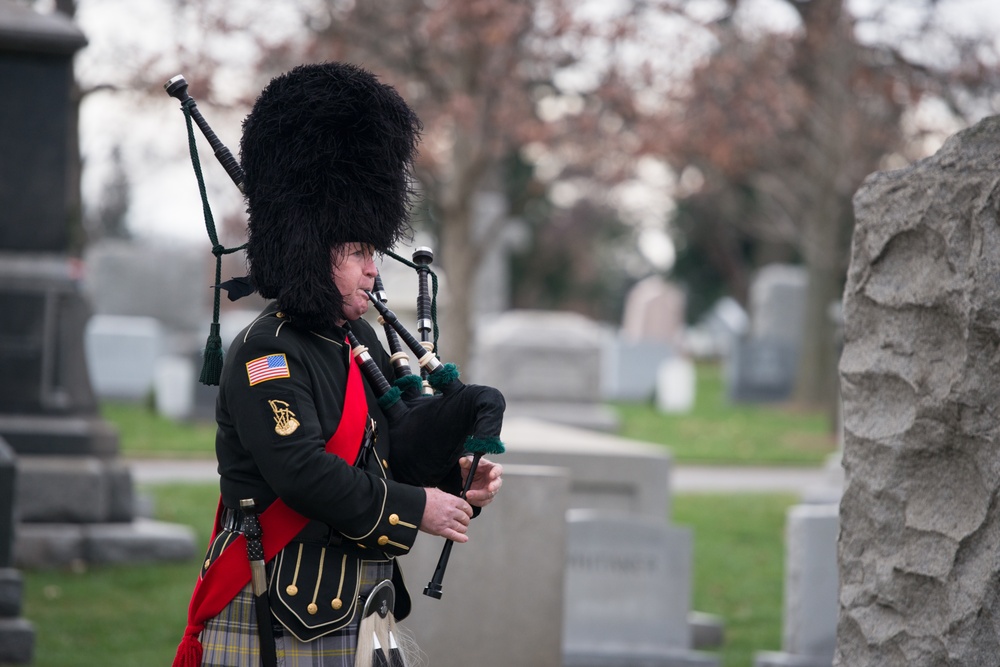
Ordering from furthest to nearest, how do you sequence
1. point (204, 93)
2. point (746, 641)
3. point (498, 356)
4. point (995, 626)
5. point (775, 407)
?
1. point (775, 407)
2. point (498, 356)
3. point (204, 93)
4. point (746, 641)
5. point (995, 626)

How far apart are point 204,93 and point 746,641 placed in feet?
29.1

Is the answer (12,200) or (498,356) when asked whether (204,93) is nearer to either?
(498,356)

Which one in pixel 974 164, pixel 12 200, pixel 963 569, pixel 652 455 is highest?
pixel 12 200

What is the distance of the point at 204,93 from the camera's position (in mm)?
14008

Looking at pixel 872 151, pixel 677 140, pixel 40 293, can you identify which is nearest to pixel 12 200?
pixel 40 293

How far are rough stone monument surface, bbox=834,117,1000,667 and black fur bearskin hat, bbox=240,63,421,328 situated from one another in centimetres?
139

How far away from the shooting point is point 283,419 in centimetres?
282

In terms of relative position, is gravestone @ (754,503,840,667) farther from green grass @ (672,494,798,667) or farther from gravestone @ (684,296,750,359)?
gravestone @ (684,296,750,359)

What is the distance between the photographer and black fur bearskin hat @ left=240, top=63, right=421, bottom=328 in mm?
2963

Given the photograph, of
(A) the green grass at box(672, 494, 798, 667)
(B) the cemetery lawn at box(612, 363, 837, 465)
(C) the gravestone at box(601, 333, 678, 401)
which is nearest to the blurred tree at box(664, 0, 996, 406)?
(B) the cemetery lawn at box(612, 363, 837, 465)

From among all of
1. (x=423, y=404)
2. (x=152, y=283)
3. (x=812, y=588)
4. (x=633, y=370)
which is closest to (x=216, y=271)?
(x=423, y=404)

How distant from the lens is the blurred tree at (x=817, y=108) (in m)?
16.7

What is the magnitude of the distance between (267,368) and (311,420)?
15 centimetres

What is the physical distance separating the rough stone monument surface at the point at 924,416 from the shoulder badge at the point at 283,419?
64.0 inches
